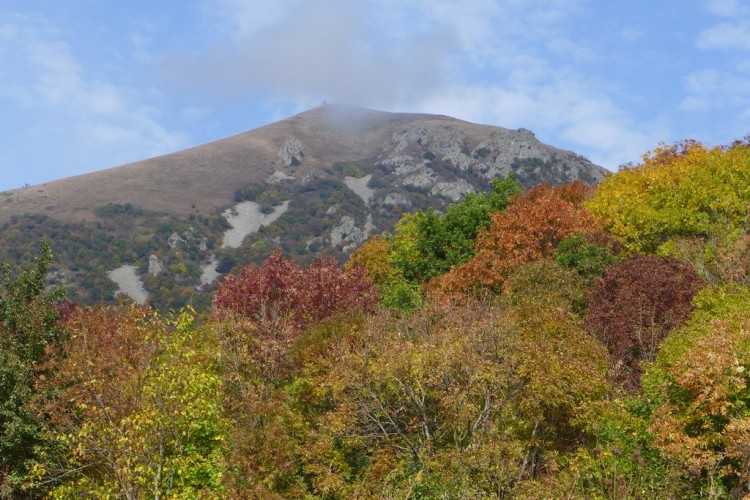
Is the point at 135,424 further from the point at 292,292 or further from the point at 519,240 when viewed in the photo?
the point at 519,240

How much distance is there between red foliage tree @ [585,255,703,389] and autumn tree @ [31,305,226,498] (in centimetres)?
1566

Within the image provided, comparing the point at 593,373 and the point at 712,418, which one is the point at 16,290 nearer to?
the point at 593,373

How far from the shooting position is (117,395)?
18.1 m

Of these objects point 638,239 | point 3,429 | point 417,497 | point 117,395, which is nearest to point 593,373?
point 417,497

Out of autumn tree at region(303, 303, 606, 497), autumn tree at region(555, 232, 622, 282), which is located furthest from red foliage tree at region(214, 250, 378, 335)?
autumn tree at region(303, 303, 606, 497)

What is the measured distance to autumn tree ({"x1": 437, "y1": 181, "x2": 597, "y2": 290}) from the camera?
133ft

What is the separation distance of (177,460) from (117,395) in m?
2.66

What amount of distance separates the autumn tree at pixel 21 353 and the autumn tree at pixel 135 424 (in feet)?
1.85

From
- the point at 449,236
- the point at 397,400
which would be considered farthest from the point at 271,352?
the point at 449,236

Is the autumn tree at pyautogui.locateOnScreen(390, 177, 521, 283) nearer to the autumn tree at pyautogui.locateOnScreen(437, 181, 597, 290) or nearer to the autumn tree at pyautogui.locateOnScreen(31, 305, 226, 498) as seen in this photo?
the autumn tree at pyautogui.locateOnScreen(437, 181, 597, 290)

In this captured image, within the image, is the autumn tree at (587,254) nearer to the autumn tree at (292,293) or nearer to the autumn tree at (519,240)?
the autumn tree at (519,240)

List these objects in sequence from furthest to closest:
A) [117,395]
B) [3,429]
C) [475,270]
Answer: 1. [475,270]
2. [3,429]
3. [117,395]

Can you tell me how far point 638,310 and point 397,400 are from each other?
513 inches

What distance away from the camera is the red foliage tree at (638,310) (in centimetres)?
2774
